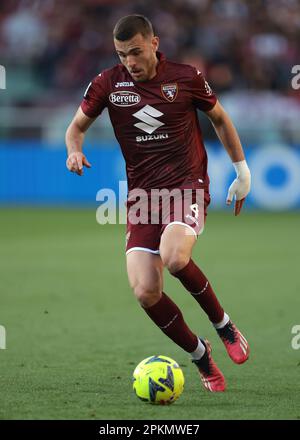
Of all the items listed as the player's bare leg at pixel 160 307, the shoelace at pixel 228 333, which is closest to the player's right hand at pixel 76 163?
the player's bare leg at pixel 160 307

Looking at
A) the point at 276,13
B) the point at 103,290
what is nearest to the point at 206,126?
the point at 276,13

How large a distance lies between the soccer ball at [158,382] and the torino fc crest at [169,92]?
5.51 feet

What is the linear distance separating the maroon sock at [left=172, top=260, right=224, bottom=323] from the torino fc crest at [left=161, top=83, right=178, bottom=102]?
1054mm

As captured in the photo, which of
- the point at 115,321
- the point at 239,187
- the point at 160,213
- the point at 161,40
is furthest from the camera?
the point at 161,40

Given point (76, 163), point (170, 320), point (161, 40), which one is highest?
point (76, 163)

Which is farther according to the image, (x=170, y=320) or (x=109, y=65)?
(x=109, y=65)

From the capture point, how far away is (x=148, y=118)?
6.24 m

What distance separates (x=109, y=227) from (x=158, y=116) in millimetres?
10555

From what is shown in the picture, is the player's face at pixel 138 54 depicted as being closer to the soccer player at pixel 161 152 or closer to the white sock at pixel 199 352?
the soccer player at pixel 161 152

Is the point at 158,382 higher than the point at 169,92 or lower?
lower

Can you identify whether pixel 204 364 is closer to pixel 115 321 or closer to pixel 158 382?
pixel 158 382

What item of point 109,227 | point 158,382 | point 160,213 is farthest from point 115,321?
point 109,227

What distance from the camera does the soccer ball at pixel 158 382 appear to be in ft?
18.0

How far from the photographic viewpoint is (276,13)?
20.4 m
